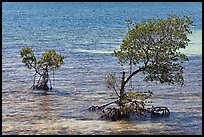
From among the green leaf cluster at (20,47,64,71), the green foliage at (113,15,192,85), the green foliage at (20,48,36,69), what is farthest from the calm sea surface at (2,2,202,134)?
the green foliage at (113,15,192,85)

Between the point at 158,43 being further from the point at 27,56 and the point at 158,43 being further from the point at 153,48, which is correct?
the point at 27,56

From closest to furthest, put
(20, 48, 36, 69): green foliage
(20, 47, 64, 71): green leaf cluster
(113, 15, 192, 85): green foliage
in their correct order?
(113, 15, 192, 85): green foliage < (20, 48, 36, 69): green foliage < (20, 47, 64, 71): green leaf cluster

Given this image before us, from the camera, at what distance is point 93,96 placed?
5156 cm

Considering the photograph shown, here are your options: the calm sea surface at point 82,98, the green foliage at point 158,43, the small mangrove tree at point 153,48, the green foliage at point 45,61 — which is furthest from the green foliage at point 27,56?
the green foliage at point 158,43

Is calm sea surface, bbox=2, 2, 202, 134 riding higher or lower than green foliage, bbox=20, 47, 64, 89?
lower

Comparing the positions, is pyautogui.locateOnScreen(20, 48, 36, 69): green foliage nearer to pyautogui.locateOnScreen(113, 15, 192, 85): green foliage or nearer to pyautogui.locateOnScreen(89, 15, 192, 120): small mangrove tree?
pyautogui.locateOnScreen(89, 15, 192, 120): small mangrove tree

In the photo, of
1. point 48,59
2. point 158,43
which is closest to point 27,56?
point 48,59

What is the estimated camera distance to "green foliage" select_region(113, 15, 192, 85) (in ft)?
132

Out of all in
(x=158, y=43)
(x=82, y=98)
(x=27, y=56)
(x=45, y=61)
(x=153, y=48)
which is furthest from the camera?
(x=45, y=61)

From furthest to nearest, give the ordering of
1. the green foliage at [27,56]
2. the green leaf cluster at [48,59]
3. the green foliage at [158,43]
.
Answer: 1. the green leaf cluster at [48,59]
2. the green foliage at [27,56]
3. the green foliage at [158,43]

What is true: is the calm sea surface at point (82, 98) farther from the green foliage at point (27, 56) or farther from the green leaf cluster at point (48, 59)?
the green foliage at point (27, 56)

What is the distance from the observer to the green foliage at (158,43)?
40.1m

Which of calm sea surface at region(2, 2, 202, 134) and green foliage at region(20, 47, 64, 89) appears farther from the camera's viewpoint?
green foliage at region(20, 47, 64, 89)

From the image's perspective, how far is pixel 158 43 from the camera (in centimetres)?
4069
